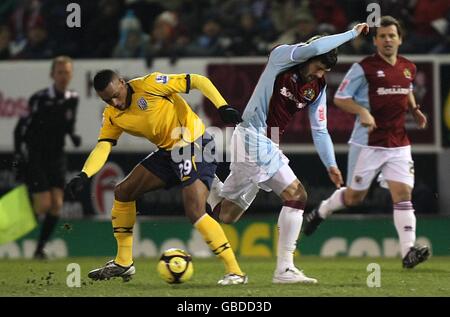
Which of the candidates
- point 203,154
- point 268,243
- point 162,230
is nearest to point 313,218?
point 268,243

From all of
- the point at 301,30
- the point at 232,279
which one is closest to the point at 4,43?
the point at 301,30

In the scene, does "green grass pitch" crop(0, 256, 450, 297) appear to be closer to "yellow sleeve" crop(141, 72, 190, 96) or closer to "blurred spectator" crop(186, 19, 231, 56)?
"yellow sleeve" crop(141, 72, 190, 96)

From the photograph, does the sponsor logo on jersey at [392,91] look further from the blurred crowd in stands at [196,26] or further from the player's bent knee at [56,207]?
the player's bent knee at [56,207]

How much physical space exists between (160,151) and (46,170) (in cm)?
409

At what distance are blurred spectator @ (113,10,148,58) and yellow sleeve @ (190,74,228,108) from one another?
5105mm

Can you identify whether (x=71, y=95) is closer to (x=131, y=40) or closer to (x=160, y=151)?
(x=131, y=40)

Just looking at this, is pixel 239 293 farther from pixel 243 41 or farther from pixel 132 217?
pixel 243 41

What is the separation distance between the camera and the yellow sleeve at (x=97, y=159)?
27.4 feet

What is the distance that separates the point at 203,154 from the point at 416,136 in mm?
4545

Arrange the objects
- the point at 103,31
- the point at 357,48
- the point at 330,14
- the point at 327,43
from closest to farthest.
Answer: the point at 327,43 < the point at 357,48 < the point at 330,14 < the point at 103,31

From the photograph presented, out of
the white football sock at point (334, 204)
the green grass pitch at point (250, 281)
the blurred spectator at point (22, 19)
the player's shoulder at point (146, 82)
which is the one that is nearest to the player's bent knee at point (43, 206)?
the green grass pitch at point (250, 281)

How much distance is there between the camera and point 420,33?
43.6 feet

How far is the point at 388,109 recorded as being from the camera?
1020 cm

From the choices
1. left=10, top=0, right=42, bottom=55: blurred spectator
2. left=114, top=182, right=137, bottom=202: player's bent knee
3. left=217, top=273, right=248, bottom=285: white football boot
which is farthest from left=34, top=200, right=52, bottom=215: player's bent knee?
left=217, top=273, right=248, bottom=285: white football boot
